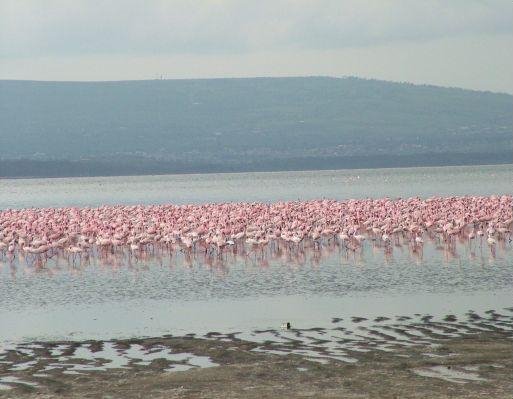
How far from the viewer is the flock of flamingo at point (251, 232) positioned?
29.3 m

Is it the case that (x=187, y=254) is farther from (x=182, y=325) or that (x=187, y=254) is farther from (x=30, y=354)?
(x=30, y=354)

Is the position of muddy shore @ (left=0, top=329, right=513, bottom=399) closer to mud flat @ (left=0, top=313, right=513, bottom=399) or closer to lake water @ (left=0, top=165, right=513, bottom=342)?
mud flat @ (left=0, top=313, right=513, bottom=399)

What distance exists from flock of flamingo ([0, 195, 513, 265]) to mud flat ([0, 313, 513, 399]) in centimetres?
1233

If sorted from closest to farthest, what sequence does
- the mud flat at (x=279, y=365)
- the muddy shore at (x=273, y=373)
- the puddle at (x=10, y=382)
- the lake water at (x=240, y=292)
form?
1. the muddy shore at (x=273, y=373)
2. the mud flat at (x=279, y=365)
3. the puddle at (x=10, y=382)
4. the lake water at (x=240, y=292)

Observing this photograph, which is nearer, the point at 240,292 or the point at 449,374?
the point at 449,374

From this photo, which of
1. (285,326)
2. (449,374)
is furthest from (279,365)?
(285,326)

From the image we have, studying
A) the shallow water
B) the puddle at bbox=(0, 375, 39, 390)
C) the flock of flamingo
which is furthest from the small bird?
the shallow water

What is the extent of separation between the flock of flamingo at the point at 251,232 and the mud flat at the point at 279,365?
12328 mm

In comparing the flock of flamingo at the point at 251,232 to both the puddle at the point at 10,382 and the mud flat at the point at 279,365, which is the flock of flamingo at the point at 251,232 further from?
the puddle at the point at 10,382

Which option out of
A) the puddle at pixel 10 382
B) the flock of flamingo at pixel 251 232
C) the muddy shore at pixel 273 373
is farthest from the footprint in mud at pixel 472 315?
the flock of flamingo at pixel 251 232

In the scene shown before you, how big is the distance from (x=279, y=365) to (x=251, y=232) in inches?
639

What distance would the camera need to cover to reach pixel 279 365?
13.6 metres

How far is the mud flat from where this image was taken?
1224 centimetres

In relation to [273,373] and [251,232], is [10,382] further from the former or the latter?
[251,232]
